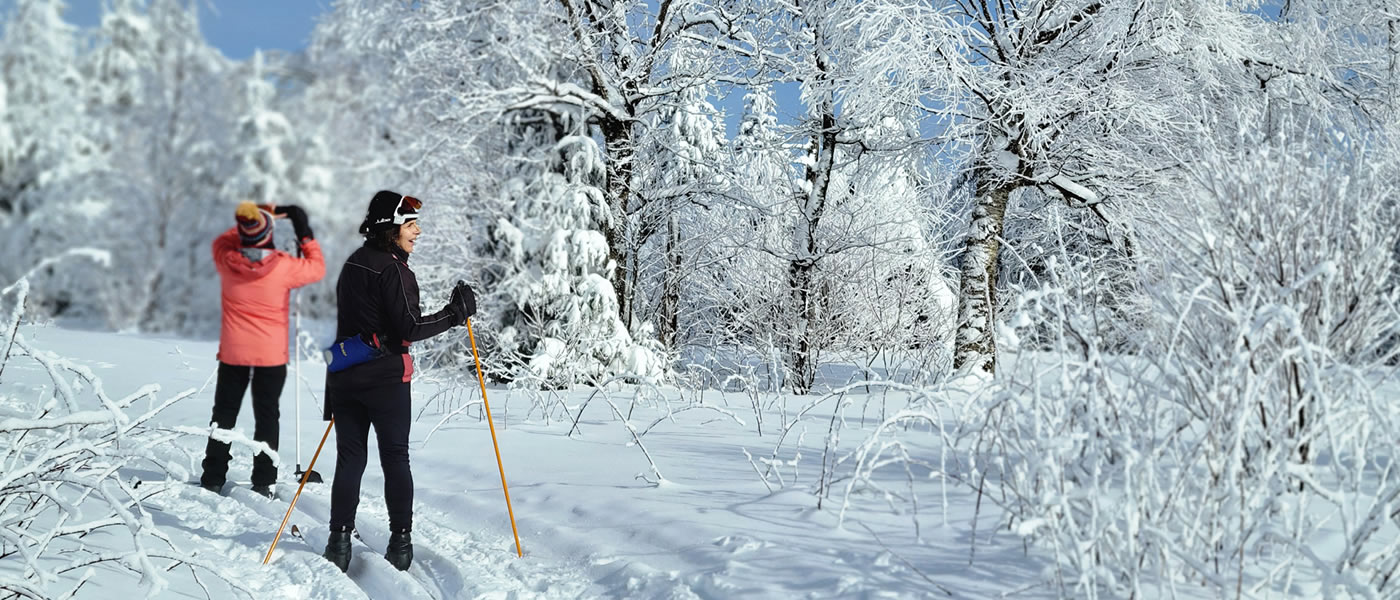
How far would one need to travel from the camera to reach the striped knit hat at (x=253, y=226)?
521 centimetres

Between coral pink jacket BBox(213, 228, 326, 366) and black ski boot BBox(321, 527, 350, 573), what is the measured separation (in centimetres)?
179

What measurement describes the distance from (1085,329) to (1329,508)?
3.70 ft

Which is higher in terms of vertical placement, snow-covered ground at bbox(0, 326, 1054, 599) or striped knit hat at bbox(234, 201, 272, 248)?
striped knit hat at bbox(234, 201, 272, 248)

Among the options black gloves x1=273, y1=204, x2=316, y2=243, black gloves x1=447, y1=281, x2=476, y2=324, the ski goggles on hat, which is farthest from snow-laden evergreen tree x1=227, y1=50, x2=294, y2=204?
black gloves x1=447, y1=281, x2=476, y2=324

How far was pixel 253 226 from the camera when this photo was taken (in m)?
5.29

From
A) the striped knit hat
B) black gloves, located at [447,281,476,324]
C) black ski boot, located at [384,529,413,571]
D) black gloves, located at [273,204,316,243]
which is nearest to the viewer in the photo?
black ski boot, located at [384,529,413,571]

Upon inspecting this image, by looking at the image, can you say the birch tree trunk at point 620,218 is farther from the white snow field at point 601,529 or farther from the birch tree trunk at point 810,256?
the white snow field at point 601,529

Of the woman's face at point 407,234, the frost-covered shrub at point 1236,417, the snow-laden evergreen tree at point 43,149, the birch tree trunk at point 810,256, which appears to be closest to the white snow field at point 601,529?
the frost-covered shrub at point 1236,417

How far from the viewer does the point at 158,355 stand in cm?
1126

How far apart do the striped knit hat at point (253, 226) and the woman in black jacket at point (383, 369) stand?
154cm

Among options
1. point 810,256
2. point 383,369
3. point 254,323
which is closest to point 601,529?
point 383,369

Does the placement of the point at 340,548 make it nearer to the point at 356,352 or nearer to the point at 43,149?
the point at 356,352

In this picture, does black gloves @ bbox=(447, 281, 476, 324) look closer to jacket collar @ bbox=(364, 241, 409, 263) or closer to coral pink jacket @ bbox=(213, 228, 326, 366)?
jacket collar @ bbox=(364, 241, 409, 263)

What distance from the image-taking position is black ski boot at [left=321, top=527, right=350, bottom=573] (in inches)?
158
